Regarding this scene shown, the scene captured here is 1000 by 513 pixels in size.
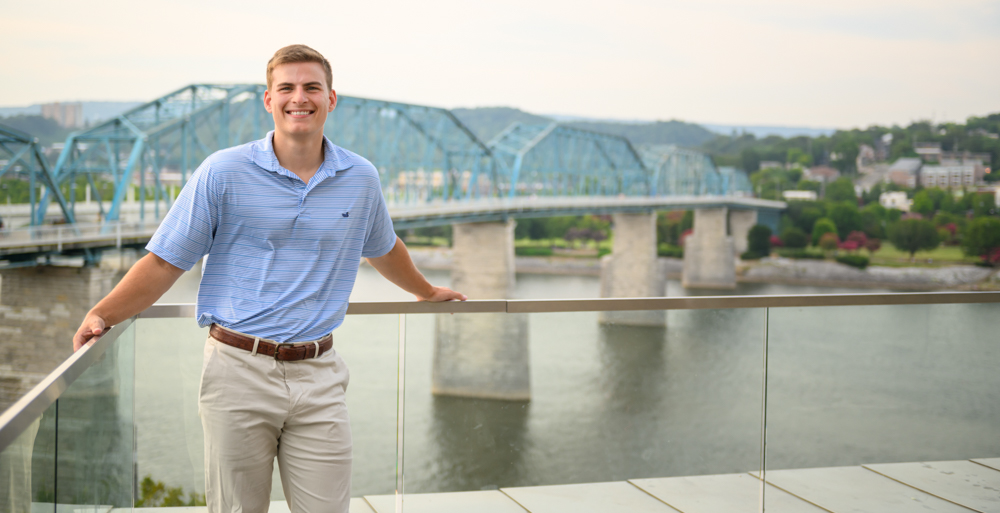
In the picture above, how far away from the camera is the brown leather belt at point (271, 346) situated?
1.81m

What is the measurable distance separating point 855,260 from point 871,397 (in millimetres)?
56377

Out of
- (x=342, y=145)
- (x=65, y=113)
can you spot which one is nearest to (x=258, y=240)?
(x=342, y=145)

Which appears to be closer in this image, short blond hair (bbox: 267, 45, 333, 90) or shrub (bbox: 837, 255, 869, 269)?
short blond hair (bbox: 267, 45, 333, 90)

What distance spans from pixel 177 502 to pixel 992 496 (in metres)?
2.99

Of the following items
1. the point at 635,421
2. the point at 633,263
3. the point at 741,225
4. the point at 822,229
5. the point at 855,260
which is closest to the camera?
the point at 635,421

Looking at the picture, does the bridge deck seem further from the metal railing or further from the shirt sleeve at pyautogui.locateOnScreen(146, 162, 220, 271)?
the shirt sleeve at pyautogui.locateOnScreen(146, 162, 220, 271)

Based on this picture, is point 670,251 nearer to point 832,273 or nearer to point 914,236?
point 832,273

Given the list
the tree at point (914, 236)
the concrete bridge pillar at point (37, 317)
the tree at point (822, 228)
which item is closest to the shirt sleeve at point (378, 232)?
the concrete bridge pillar at point (37, 317)

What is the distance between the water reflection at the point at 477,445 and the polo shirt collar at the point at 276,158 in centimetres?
111

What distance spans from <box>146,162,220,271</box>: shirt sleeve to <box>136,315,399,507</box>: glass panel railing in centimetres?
72

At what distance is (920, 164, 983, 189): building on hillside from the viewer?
62.8m

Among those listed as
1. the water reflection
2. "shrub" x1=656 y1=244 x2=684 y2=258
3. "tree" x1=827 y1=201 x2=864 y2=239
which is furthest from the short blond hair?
"tree" x1=827 y1=201 x2=864 y2=239

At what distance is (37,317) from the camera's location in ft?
63.6

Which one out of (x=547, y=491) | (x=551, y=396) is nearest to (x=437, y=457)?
(x=547, y=491)
